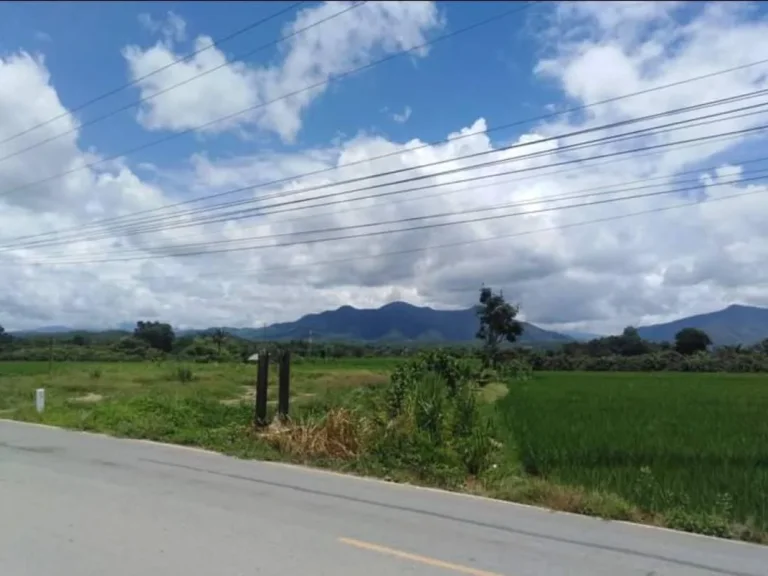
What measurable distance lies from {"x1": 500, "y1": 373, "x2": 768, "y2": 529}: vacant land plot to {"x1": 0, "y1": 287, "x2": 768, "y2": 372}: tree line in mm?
36762

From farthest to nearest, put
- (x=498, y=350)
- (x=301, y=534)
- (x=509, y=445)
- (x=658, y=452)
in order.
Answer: (x=498, y=350)
(x=509, y=445)
(x=658, y=452)
(x=301, y=534)

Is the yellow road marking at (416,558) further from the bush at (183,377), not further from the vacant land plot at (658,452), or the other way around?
the bush at (183,377)

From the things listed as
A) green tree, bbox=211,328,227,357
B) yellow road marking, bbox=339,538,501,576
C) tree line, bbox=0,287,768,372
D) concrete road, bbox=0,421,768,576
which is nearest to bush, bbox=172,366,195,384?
tree line, bbox=0,287,768,372

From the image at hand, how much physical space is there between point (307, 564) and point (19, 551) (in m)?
2.34

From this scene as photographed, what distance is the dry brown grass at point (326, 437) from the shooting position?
1177 centimetres

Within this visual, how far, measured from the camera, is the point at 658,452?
1184 centimetres

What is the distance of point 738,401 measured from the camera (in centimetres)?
2619

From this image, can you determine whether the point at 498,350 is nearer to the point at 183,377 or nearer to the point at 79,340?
the point at 183,377

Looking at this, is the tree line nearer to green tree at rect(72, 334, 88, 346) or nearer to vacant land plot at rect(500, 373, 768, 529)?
green tree at rect(72, 334, 88, 346)

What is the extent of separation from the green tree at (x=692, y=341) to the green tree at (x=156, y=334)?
199 ft

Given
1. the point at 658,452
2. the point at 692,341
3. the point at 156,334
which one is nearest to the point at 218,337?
the point at 156,334

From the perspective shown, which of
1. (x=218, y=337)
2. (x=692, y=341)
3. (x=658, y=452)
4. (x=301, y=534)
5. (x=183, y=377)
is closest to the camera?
(x=301, y=534)

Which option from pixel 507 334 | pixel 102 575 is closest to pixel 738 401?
pixel 102 575

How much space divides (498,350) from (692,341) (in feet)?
82.7
